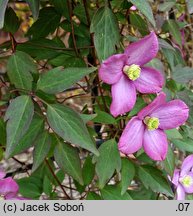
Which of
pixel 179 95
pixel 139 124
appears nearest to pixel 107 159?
pixel 139 124

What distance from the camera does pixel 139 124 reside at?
2.64 feet

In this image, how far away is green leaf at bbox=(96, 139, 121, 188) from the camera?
2.66 ft

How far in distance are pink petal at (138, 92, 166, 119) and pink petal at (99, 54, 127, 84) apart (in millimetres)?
76

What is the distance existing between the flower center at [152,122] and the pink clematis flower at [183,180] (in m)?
0.21

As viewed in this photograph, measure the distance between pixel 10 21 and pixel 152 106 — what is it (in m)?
0.35

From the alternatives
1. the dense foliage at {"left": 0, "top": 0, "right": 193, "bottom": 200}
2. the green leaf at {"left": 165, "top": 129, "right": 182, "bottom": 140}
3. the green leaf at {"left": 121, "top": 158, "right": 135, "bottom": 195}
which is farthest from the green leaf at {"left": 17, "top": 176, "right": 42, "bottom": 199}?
the green leaf at {"left": 165, "top": 129, "right": 182, "bottom": 140}

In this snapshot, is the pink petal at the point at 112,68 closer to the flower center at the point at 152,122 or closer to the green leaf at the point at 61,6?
the flower center at the point at 152,122

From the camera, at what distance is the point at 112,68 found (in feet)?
2.42

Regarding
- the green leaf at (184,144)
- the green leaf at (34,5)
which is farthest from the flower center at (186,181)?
the green leaf at (34,5)

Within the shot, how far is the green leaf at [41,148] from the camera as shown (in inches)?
29.6

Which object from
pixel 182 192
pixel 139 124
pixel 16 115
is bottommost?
pixel 182 192

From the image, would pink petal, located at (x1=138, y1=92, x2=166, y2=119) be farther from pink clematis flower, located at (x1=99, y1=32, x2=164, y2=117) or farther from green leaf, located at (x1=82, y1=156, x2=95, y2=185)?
green leaf, located at (x1=82, y1=156, x2=95, y2=185)
